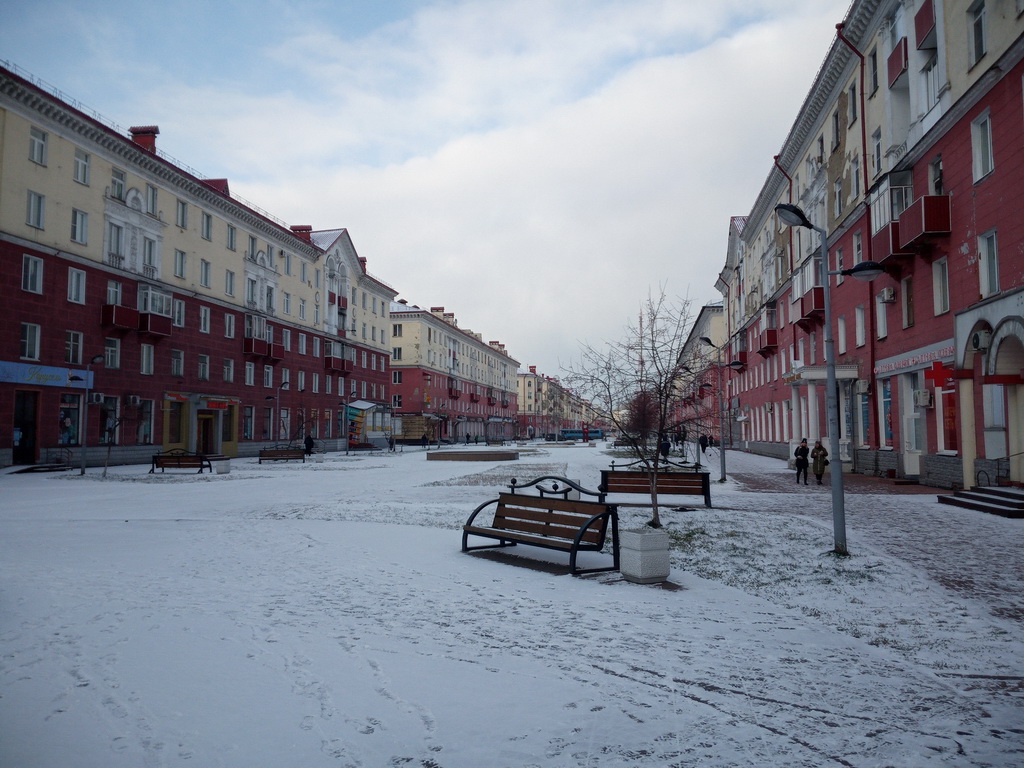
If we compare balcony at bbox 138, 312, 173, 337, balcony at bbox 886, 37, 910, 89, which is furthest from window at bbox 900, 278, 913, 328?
balcony at bbox 138, 312, 173, 337

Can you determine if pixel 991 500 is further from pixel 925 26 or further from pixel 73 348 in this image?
pixel 73 348

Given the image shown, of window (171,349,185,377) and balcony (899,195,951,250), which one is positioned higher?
balcony (899,195,951,250)

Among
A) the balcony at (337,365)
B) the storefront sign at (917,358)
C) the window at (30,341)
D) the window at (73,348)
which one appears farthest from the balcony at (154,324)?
the storefront sign at (917,358)

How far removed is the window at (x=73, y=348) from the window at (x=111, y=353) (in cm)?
146

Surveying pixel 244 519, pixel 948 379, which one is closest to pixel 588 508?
pixel 244 519

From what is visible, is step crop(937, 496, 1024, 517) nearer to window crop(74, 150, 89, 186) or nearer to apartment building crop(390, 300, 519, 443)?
window crop(74, 150, 89, 186)

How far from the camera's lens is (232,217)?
147ft

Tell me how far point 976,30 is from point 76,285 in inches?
1321

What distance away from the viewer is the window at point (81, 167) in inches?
1259

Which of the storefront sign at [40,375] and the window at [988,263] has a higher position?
the window at [988,263]

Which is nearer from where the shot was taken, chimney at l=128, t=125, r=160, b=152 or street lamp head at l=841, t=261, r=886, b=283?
street lamp head at l=841, t=261, r=886, b=283

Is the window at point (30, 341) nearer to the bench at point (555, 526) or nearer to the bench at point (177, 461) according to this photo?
the bench at point (177, 461)

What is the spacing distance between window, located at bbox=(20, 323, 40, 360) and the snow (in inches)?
845

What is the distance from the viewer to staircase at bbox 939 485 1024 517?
13828 mm
